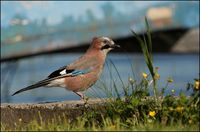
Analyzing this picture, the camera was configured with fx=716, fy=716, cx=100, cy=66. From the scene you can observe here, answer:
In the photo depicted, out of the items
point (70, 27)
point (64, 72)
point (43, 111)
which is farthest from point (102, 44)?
point (70, 27)

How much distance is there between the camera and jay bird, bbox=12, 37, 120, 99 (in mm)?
7660

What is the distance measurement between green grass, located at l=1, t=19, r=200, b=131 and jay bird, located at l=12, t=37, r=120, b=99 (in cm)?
66

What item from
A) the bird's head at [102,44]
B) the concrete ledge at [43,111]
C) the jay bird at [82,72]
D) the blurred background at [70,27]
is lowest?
the concrete ledge at [43,111]

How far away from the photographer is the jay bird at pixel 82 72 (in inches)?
302

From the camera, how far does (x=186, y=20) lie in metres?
15.9

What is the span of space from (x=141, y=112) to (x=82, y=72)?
148cm

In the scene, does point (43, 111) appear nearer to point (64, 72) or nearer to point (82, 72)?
point (64, 72)

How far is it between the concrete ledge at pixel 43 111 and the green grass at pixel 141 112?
0.39ft

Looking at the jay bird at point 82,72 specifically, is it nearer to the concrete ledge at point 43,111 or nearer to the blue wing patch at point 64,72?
the blue wing patch at point 64,72

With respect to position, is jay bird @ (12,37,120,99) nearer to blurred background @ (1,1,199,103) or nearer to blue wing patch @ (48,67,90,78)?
blue wing patch @ (48,67,90,78)

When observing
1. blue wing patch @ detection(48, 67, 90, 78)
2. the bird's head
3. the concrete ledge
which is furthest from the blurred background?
the concrete ledge

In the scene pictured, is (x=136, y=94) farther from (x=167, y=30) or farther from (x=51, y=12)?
(x=167, y=30)

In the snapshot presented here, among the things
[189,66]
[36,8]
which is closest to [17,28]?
[36,8]

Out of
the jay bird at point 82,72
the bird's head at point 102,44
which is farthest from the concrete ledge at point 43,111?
the bird's head at point 102,44
